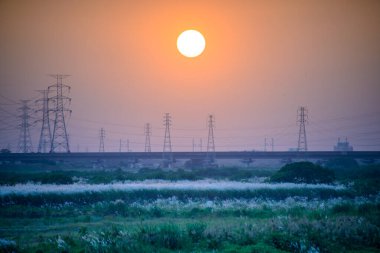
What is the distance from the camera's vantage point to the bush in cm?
4906

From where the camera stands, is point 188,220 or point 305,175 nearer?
point 188,220

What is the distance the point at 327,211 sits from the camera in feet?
85.2

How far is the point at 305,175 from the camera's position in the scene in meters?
50.3

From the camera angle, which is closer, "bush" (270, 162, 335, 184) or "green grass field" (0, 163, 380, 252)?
"green grass field" (0, 163, 380, 252)

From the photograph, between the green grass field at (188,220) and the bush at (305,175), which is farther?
the bush at (305,175)

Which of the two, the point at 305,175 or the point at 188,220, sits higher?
the point at 305,175

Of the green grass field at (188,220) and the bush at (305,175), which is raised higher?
the bush at (305,175)

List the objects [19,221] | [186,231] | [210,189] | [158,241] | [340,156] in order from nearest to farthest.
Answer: [158,241], [186,231], [19,221], [210,189], [340,156]

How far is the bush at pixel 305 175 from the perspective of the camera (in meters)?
49.1

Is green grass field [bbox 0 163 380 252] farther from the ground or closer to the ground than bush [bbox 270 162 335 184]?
closer to the ground

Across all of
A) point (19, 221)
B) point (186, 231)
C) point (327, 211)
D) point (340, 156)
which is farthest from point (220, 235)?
point (340, 156)

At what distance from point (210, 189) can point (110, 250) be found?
2184cm

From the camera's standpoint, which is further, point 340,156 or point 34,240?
point 340,156

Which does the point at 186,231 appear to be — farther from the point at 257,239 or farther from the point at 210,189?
the point at 210,189
